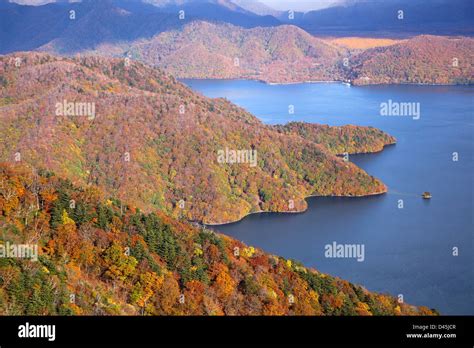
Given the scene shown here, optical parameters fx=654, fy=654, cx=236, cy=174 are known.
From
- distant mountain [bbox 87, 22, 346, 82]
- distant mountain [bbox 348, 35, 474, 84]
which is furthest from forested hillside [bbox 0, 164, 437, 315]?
distant mountain [bbox 87, 22, 346, 82]

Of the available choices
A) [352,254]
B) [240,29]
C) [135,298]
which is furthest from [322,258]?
[240,29]

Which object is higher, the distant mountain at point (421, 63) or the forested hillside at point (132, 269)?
the distant mountain at point (421, 63)

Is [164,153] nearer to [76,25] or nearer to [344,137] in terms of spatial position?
[344,137]

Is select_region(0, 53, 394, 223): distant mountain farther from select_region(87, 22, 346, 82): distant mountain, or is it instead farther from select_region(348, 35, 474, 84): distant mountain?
select_region(87, 22, 346, 82): distant mountain

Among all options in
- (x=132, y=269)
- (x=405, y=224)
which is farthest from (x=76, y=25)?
(x=132, y=269)

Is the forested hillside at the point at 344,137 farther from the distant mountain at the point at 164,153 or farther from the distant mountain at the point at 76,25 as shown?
the distant mountain at the point at 76,25

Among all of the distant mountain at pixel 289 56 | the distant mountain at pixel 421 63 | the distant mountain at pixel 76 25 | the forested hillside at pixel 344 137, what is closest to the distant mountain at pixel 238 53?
the distant mountain at pixel 289 56
